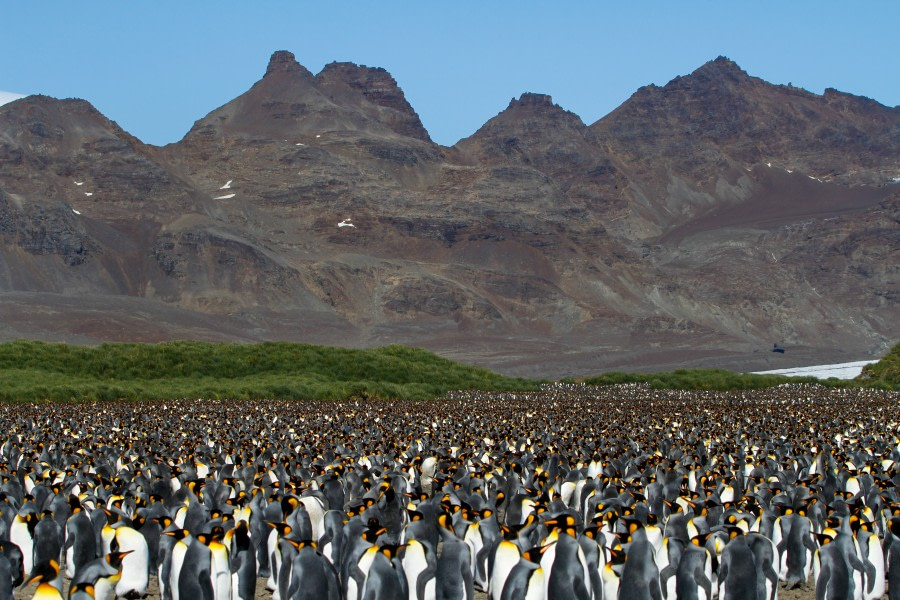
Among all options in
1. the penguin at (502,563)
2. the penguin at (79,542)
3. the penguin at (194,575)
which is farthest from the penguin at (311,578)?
the penguin at (79,542)

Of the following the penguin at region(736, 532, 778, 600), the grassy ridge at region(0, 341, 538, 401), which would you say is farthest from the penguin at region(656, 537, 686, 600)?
the grassy ridge at region(0, 341, 538, 401)

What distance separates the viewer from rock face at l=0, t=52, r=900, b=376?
401 ft

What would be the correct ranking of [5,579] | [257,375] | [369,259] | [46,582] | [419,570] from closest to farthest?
[46,582]
[5,579]
[419,570]
[257,375]
[369,259]

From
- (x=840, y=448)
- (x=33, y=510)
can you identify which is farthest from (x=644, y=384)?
(x=33, y=510)

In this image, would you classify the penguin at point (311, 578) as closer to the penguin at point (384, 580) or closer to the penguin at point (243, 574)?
the penguin at point (384, 580)

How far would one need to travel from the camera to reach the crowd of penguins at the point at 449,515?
32.8ft


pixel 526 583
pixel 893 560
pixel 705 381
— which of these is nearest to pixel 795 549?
pixel 893 560

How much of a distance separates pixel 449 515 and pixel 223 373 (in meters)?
47.4

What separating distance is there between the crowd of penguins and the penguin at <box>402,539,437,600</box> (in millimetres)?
22

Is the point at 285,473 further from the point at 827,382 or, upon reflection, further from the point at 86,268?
the point at 86,268

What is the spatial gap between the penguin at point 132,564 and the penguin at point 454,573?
3.56 m

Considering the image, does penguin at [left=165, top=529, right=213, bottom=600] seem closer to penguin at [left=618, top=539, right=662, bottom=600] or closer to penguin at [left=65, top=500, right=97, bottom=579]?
penguin at [left=65, top=500, right=97, bottom=579]

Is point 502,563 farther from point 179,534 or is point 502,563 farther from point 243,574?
point 179,534

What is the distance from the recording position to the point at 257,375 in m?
56.7
